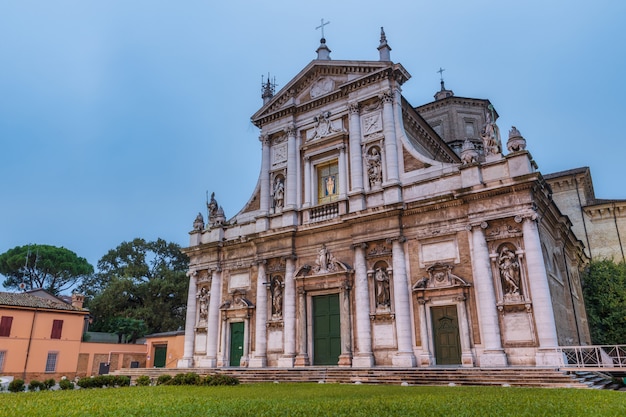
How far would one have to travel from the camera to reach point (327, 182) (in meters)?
20.9

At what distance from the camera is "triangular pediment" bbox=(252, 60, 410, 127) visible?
1988 centimetres

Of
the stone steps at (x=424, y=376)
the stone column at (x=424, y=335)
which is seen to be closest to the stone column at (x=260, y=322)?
the stone steps at (x=424, y=376)

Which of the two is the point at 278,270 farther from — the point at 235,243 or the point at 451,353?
the point at 451,353

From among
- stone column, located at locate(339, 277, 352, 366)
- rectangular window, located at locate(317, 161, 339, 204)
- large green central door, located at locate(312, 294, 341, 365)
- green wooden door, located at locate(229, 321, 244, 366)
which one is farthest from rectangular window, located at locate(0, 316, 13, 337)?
stone column, located at locate(339, 277, 352, 366)

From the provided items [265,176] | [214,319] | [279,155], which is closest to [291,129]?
[279,155]

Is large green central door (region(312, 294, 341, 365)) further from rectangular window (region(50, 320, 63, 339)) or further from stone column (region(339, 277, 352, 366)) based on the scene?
rectangular window (region(50, 320, 63, 339))

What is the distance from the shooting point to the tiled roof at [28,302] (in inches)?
1030

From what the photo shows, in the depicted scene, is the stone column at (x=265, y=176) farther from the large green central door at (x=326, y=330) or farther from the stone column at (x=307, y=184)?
the large green central door at (x=326, y=330)

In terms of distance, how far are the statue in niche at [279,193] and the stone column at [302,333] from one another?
15.2 ft

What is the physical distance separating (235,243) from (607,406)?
57.0 ft

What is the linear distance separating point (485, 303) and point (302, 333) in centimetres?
769

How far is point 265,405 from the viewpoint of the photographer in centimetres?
771

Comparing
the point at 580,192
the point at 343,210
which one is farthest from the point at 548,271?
the point at 580,192

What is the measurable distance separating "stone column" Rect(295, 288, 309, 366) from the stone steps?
1.54 m
